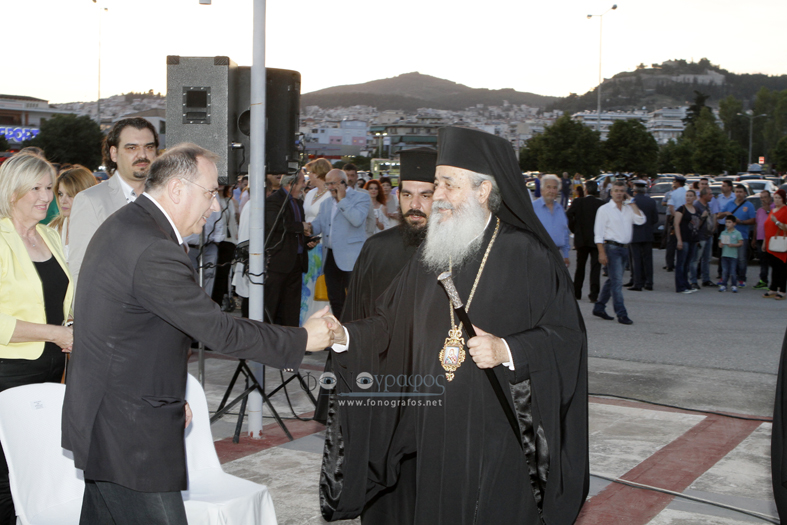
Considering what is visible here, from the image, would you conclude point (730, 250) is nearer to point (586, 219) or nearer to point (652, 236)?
point (652, 236)

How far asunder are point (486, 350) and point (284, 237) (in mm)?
5199

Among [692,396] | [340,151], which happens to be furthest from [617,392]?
[340,151]

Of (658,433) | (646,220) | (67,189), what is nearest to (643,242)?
(646,220)

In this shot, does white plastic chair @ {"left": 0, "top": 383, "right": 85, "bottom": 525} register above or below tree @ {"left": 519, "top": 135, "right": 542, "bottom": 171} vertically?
below

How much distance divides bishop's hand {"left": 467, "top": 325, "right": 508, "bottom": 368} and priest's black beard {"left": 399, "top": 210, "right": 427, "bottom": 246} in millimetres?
1476

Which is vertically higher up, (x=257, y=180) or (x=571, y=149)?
(x=571, y=149)

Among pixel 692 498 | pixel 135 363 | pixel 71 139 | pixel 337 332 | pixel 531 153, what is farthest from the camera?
pixel 71 139

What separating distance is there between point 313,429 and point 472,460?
2965 mm

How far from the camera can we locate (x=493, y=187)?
132 inches

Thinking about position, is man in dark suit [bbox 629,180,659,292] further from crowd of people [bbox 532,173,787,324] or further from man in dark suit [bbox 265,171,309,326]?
man in dark suit [bbox 265,171,309,326]

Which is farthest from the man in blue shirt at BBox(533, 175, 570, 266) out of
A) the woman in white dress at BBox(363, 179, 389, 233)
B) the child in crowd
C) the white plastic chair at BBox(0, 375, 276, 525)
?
the white plastic chair at BBox(0, 375, 276, 525)

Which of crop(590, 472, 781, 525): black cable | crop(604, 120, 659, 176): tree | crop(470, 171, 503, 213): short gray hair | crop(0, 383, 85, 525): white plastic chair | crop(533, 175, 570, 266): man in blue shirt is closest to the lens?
crop(0, 383, 85, 525): white plastic chair

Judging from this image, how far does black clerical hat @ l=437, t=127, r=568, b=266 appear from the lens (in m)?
3.23

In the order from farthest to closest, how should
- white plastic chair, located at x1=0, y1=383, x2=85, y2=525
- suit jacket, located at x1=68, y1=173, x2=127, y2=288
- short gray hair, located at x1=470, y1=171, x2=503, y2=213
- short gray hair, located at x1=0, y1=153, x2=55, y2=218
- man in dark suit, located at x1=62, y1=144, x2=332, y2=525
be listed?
suit jacket, located at x1=68, y1=173, x2=127, y2=288 → short gray hair, located at x1=0, y1=153, x2=55, y2=218 → short gray hair, located at x1=470, y1=171, x2=503, y2=213 → white plastic chair, located at x1=0, y1=383, x2=85, y2=525 → man in dark suit, located at x1=62, y1=144, x2=332, y2=525
